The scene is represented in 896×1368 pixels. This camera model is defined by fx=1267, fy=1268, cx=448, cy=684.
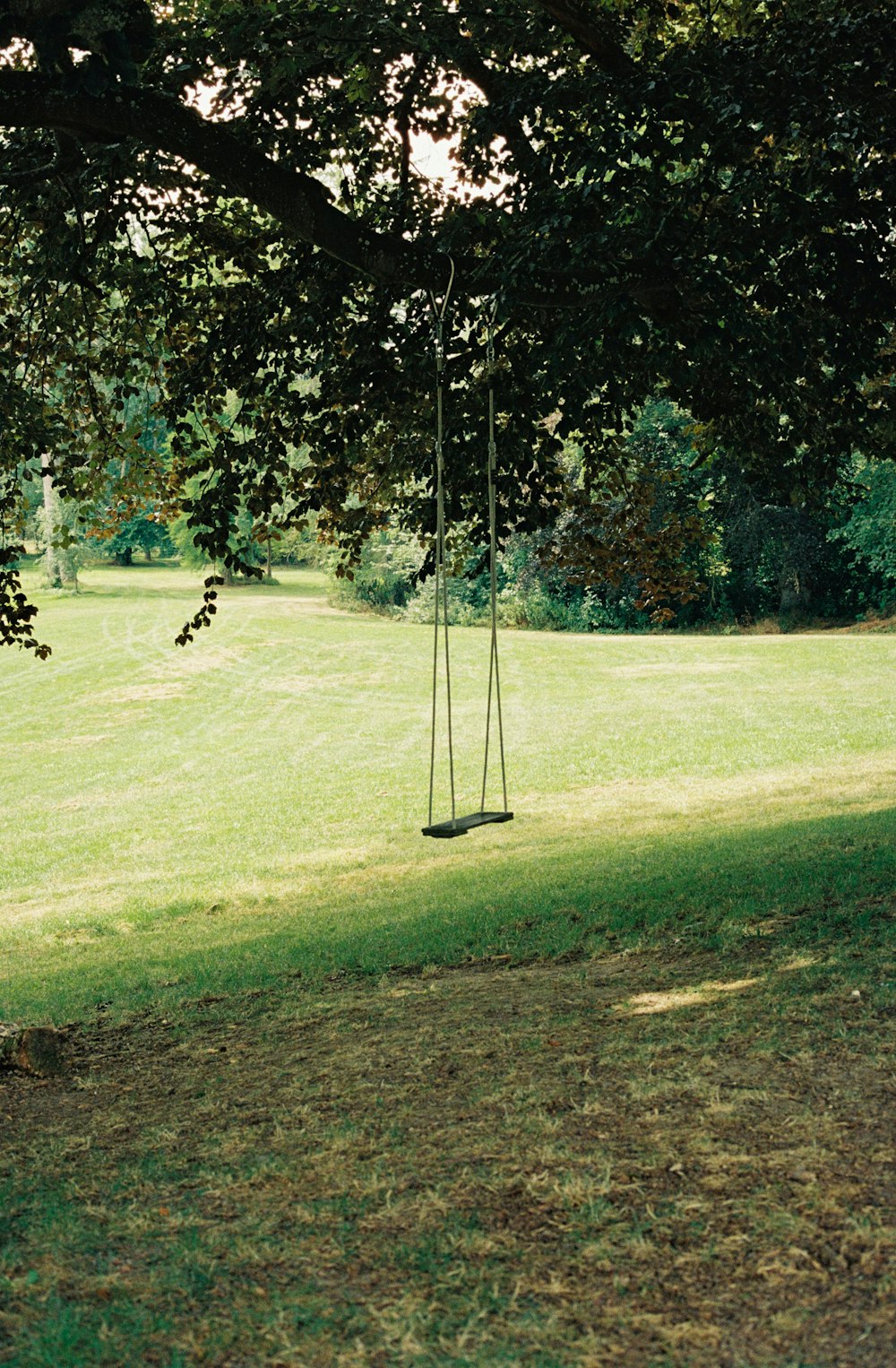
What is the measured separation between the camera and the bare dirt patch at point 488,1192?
10.5ft

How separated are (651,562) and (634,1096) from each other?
7352 mm

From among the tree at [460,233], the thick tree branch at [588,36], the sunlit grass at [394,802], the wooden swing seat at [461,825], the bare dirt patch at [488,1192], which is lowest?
the sunlit grass at [394,802]

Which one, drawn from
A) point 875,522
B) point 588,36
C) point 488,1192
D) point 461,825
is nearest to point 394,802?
point 461,825

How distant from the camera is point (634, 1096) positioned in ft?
15.3

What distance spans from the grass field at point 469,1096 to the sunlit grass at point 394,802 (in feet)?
0.35

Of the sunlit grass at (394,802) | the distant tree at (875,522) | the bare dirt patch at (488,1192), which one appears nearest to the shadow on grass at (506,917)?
the sunlit grass at (394,802)

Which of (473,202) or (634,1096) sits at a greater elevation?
(473,202)

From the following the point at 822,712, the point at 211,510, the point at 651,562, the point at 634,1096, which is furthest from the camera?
the point at 822,712

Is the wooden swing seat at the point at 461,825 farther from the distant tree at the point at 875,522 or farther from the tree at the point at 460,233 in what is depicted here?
the distant tree at the point at 875,522

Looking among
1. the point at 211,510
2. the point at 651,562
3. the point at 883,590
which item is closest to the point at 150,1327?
the point at 211,510

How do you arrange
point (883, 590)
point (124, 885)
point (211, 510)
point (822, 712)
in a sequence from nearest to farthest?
point (211, 510)
point (124, 885)
point (822, 712)
point (883, 590)

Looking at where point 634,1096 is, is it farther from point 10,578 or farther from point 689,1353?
point 10,578

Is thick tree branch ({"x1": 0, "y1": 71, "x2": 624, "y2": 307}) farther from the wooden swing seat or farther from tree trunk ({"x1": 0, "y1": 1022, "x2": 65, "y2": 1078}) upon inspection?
tree trunk ({"x1": 0, "y1": 1022, "x2": 65, "y2": 1078})

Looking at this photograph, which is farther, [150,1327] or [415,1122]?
[415,1122]
